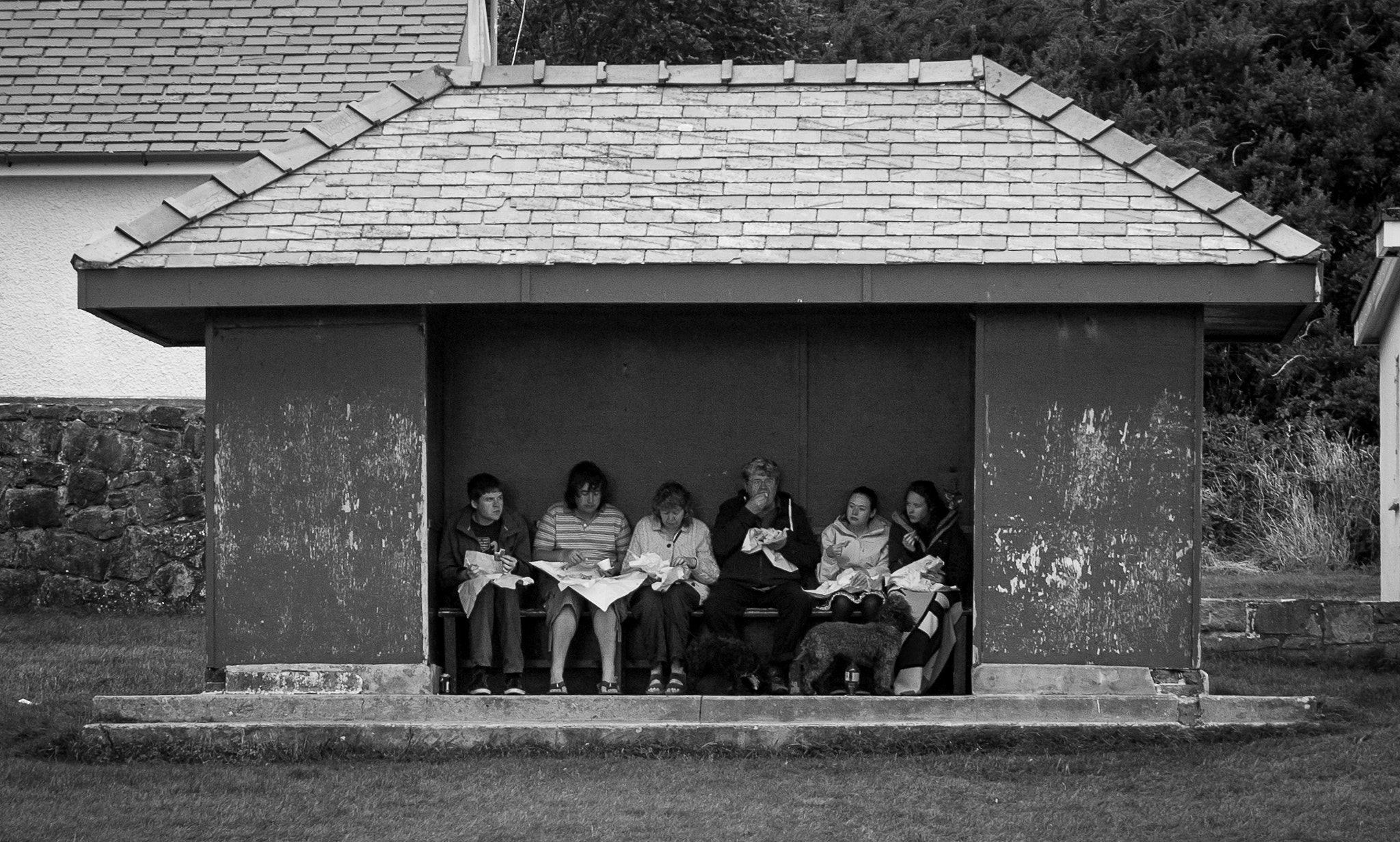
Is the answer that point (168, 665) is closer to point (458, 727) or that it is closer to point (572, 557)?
point (572, 557)

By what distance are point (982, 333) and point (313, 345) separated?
121 inches

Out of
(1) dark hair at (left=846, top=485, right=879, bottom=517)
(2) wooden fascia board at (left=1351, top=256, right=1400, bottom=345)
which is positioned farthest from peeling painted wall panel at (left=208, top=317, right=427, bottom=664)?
(2) wooden fascia board at (left=1351, top=256, right=1400, bottom=345)

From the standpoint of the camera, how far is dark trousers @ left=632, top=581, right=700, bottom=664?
855cm

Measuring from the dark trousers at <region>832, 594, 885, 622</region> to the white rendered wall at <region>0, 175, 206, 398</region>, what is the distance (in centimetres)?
681

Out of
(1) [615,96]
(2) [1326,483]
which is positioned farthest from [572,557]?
(2) [1326,483]

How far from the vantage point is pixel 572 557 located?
355 inches

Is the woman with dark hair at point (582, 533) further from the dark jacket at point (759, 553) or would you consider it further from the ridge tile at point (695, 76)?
the ridge tile at point (695, 76)

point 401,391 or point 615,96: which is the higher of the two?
point 615,96

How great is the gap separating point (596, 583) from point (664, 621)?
0.38 m

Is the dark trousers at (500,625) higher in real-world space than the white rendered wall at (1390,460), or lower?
lower

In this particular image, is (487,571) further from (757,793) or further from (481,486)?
(757,793)

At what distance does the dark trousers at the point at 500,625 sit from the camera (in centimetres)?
851

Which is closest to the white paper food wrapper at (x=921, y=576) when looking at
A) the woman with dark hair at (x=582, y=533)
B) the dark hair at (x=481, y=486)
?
the woman with dark hair at (x=582, y=533)

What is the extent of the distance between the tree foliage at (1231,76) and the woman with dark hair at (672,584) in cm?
1097
